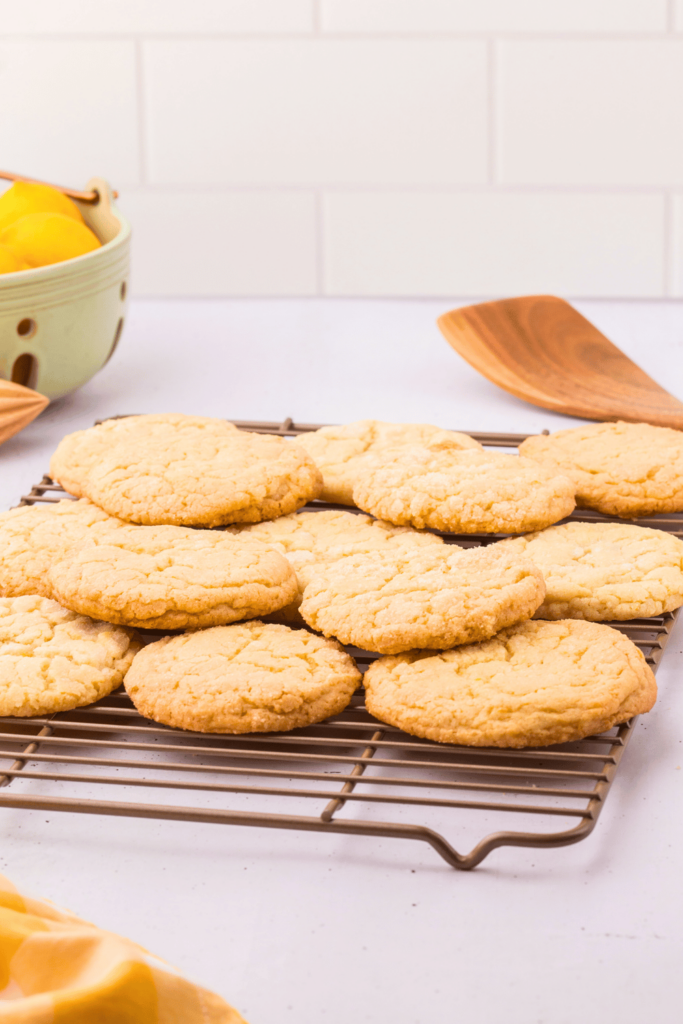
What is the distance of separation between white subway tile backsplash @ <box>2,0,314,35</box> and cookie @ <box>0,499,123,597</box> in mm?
1198

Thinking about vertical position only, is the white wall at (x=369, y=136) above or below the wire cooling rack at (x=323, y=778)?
above

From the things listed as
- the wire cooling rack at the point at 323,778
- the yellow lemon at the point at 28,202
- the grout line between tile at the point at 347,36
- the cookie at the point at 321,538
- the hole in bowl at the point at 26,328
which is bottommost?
the wire cooling rack at the point at 323,778

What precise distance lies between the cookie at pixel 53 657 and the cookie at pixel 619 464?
51cm

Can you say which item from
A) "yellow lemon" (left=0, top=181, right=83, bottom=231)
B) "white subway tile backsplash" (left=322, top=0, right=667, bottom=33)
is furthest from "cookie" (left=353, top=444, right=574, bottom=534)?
"white subway tile backsplash" (left=322, top=0, right=667, bottom=33)

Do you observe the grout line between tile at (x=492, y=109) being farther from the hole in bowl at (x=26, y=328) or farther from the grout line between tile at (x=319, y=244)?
the hole in bowl at (x=26, y=328)

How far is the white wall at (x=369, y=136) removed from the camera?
1.93m

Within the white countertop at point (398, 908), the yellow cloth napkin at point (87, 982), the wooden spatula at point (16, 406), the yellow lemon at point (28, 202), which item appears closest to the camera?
the yellow cloth napkin at point (87, 982)

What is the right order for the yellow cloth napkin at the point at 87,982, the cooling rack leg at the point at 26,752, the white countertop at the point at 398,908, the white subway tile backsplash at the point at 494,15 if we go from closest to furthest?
the yellow cloth napkin at the point at 87,982, the white countertop at the point at 398,908, the cooling rack leg at the point at 26,752, the white subway tile backsplash at the point at 494,15

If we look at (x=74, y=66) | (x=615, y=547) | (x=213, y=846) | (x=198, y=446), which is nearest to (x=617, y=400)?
(x=615, y=547)

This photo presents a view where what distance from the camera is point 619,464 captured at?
46.6 inches

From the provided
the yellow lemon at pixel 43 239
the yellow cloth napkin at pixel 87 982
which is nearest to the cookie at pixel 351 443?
the yellow lemon at pixel 43 239

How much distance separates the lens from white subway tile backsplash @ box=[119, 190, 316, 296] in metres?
2.07

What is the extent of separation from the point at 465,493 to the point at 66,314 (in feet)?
2.12

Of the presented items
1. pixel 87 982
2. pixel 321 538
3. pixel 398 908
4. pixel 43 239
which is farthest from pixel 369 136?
pixel 87 982
